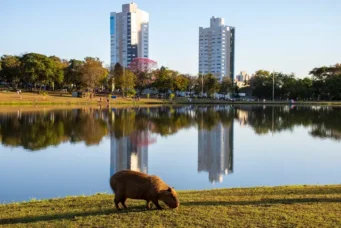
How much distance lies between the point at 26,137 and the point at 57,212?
17.4m

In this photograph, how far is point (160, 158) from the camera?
17062 millimetres

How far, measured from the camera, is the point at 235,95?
4651 inches

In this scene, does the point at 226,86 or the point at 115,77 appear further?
the point at 226,86

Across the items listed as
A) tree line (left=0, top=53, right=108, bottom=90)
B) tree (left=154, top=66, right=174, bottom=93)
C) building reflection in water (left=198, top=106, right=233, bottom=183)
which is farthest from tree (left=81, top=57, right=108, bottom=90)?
building reflection in water (left=198, top=106, right=233, bottom=183)

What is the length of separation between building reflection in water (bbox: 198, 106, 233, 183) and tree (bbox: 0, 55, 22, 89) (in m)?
61.1

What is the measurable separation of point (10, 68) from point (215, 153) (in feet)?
232

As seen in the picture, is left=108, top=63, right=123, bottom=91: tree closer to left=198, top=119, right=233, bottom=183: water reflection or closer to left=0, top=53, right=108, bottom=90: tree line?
left=0, top=53, right=108, bottom=90: tree line

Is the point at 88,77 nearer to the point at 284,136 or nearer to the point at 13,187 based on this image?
the point at 284,136

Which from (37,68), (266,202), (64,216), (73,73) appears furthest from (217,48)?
(64,216)

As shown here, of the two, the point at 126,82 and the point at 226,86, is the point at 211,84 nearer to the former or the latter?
the point at 226,86

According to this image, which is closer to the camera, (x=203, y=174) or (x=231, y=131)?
(x=203, y=174)

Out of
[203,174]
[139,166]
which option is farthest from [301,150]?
[139,166]

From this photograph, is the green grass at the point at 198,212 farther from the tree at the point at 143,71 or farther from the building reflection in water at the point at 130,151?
the tree at the point at 143,71

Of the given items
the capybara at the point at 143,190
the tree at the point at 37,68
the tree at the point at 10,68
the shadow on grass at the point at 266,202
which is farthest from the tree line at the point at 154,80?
the capybara at the point at 143,190
